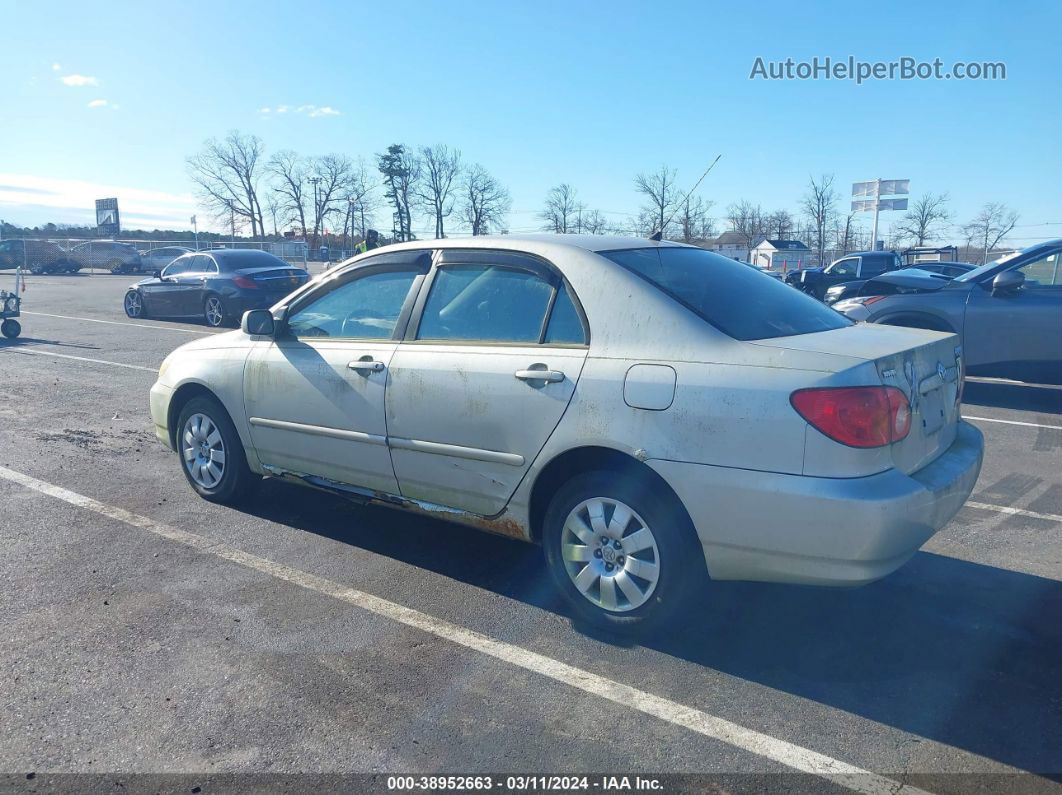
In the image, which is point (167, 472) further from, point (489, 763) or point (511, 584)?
point (489, 763)

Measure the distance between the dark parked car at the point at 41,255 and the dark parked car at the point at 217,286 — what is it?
3257 cm

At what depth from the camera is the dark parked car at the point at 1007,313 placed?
8625mm

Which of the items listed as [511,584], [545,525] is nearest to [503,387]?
[545,525]

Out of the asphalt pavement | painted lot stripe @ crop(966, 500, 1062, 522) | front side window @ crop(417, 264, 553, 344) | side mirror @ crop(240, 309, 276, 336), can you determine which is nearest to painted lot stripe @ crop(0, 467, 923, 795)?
the asphalt pavement

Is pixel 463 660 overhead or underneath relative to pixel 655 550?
underneath

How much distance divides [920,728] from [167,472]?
5.21m

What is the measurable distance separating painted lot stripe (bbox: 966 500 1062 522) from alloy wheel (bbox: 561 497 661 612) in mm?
2984

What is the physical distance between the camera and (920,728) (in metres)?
3.01

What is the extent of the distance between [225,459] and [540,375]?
252 centimetres

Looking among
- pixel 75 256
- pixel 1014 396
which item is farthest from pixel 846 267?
pixel 75 256

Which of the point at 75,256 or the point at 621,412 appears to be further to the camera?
the point at 75,256

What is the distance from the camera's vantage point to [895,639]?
367cm

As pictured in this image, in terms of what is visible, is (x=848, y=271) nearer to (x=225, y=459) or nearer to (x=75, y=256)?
(x=225, y=459)

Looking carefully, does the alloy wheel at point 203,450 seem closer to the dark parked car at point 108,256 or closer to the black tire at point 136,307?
the black tire at point 136,307
